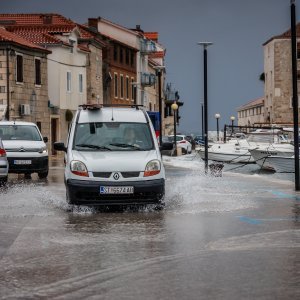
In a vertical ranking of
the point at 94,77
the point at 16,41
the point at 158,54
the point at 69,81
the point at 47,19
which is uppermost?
the point at 158,54

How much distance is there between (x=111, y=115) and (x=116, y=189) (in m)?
2.40

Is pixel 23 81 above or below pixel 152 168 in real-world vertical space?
above

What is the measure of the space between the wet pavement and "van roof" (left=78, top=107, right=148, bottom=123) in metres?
1.76

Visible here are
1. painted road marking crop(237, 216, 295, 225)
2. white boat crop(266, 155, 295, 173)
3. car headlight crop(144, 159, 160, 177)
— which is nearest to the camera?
painted road marking crop(237, 216, 295, 225)

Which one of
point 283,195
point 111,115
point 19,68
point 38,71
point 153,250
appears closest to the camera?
point 153,250

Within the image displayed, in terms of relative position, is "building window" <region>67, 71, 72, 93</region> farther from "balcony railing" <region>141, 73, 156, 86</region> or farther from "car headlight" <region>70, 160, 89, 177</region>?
"car headlight" <region>70, 160, 89, 177</region>

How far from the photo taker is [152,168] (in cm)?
1622

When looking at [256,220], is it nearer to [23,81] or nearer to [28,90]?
[23,81]

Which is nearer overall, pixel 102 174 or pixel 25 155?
pixel 102 174

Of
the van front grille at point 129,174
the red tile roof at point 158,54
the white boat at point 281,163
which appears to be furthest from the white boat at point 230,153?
the red tile roof at point 158,54

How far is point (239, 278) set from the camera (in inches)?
348

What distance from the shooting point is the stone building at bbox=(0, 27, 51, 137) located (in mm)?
51594

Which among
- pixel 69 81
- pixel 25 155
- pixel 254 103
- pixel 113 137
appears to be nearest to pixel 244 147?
pixel 69 81

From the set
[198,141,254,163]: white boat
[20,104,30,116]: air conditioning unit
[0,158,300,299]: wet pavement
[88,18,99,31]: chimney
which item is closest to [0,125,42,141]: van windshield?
[0,158,300,299]: wet pavement
